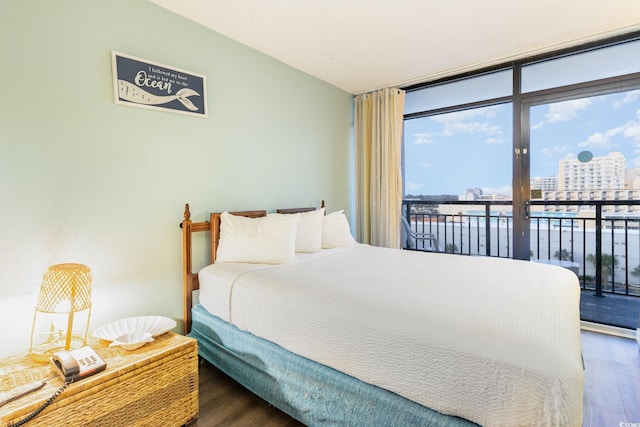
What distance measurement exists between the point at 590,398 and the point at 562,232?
216 cm

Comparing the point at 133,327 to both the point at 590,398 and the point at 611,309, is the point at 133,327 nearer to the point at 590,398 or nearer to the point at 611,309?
the point at 590,398

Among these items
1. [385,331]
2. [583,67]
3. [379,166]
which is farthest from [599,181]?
[385,331]

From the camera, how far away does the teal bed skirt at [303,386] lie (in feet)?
4.06

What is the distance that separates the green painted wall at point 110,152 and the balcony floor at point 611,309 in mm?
3193

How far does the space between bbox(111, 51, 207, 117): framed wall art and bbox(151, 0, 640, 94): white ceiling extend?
0.45 m

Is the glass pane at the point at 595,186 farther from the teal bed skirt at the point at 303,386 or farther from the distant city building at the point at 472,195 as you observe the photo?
the teal bed skirt at the point at 303,386

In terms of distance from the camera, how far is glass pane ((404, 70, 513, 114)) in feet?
10.7

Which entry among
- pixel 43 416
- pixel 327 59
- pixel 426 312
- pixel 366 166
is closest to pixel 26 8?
pixel 43 416

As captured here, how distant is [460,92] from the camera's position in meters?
3.52

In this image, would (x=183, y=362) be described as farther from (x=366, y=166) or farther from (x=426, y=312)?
(x=366, y=166)

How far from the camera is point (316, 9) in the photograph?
2.24m

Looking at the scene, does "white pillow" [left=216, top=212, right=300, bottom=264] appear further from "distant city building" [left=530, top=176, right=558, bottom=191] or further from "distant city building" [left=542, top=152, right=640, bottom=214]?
"distant city building" [left=542, top=152, right=640, bottom=214]

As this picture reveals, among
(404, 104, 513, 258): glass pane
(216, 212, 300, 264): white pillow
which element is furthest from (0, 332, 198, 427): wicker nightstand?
(404, 104, 513, 258): glass pane

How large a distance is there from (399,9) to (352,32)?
16.8 inches
